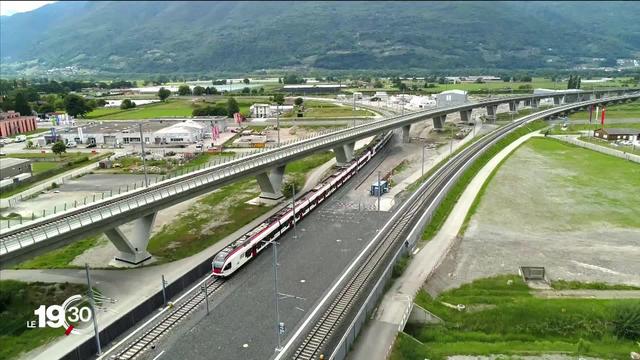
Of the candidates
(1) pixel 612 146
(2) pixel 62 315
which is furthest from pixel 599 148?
(2) pixel 62 315

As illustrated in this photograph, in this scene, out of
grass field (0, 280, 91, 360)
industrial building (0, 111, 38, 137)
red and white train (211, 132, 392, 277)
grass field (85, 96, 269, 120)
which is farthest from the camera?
grass field (85, 96, 269, 120)

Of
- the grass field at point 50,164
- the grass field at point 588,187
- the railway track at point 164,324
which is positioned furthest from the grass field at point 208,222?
the grass field at point 50,164

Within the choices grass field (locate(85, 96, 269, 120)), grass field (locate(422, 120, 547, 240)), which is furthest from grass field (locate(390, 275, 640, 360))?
grass field (locate(85, 96, 269, 120))

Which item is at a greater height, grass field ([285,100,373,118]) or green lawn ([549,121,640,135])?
grass field ([285,100,373,118])

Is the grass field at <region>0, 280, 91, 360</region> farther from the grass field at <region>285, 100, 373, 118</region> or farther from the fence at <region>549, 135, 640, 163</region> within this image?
the grass field at <region>285, 100, 373, 118</region>

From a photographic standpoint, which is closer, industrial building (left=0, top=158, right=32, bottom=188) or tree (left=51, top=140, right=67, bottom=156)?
industrial building (left=0, top=158, right=32, bottom=188)

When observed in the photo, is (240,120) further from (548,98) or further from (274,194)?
(548,98)

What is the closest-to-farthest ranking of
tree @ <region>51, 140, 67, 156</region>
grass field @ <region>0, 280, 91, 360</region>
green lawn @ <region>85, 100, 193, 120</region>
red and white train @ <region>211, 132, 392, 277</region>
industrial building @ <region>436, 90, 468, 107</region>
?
grass field @ <region>0, 280, 91, 360</region> → red and white train @ <region>211, 132, 392, 277</region> → tree @ <region>51, 140, 67, 156</region> → industrial building @ <region>436, 90, 468, 107</region> → green lawn @ <region>85, 100, 193, 120</region>

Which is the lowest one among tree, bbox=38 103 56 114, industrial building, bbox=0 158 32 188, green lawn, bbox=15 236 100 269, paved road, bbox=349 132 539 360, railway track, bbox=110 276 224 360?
paved road, bbox=349 132 539 360
